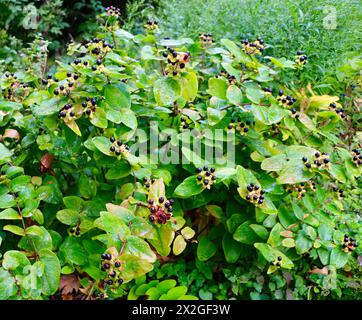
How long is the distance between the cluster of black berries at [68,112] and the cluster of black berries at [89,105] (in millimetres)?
44

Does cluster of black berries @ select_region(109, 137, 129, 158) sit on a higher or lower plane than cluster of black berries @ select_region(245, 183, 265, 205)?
higher

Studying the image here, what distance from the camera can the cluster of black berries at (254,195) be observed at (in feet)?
5.26

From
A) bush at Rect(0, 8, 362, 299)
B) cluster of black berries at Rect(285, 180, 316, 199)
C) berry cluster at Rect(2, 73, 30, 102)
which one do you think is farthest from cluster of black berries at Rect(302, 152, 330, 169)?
berry cluster at Rect(2, 73, 30, 102)

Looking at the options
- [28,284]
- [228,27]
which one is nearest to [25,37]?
[228,27]

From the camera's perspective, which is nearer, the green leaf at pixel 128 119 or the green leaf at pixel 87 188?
the green leaf at pixel 128 119

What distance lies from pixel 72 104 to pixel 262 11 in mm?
1659

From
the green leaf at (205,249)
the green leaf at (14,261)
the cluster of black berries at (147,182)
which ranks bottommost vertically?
the green leaf at (205,249)

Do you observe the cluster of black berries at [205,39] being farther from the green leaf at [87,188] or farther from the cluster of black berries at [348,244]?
the cluster of black berries at [348,244]

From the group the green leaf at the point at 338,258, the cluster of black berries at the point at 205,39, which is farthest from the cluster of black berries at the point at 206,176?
the cluster of black berries at the point at 205,39

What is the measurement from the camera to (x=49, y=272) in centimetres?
144

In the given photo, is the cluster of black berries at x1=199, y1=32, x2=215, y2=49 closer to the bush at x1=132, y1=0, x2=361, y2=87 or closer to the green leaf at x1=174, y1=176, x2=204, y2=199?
the bush at x1=132, y1=0, x2=361, y2=87

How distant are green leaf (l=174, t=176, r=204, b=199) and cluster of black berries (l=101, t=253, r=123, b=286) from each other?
0.36m

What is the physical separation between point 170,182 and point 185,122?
0.85 ft

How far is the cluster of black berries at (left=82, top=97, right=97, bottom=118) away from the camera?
1572mm
